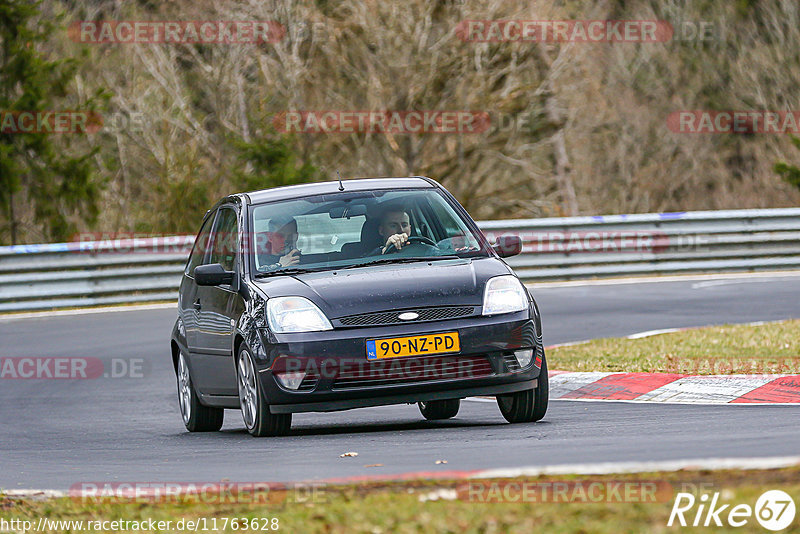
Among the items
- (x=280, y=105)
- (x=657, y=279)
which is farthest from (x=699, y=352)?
(x=280, y=105)

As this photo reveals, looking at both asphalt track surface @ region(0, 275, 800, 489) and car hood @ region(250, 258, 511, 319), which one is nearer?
asphalt track surface @ region(0, 275, 800, 489)

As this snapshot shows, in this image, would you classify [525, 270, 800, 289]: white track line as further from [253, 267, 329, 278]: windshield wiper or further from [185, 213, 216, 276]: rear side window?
[253, 267, 329, 278]: windshield wiper

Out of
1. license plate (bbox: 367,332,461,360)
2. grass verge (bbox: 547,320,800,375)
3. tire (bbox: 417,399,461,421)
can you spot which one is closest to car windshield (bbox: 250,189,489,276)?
license plate (bbox: 367,332,461,360)

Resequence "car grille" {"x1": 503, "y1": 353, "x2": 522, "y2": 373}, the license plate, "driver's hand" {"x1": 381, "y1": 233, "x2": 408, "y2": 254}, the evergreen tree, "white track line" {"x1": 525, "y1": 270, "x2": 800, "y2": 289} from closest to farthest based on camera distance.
A: the license plate < "car grille" {"x1": 503, "y1": 353, "x2": 522, "y2": 373} < "driver's hand" {"x1": 381, "y1": 233, "x2": 408, "y2": 254} < "white track line" {"x1": 525, "y1": 270, "x2": 800, "y2": 289} < the evergreen tree

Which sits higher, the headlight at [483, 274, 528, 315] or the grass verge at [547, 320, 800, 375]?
the headlight at [483, 274, 528, 315]

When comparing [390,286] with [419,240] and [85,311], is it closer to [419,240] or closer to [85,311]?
[419,240]

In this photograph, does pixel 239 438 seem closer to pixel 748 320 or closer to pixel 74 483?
pixel 74 483

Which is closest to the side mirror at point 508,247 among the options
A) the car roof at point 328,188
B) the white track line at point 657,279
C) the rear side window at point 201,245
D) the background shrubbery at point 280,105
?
the car roof at point 328,188

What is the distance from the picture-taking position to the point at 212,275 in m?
9.35

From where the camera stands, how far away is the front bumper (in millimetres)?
8344

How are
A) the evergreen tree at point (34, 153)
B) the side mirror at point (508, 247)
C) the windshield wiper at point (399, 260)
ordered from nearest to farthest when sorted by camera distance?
the windshield wiper at point (399, 260)
the side mirror at point (508, 247)
the evergreen tree at point (34, 153)

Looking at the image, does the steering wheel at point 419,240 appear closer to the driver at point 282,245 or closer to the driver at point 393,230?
the driver at point 393,230

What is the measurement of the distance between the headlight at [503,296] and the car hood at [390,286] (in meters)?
0.05

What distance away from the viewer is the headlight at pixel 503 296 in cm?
858
